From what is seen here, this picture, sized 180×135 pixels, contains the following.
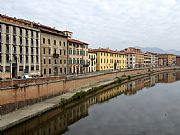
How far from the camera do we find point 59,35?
59500mm

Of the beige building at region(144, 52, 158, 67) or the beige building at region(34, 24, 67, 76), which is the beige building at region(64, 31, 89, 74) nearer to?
the beige building at region(34, 24, 67, 76)

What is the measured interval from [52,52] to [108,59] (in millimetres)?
42560

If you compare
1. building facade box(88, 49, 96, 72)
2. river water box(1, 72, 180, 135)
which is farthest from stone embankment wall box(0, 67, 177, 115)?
building facade box(88, 49, 96, 72)

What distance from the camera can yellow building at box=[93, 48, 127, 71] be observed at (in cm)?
8994

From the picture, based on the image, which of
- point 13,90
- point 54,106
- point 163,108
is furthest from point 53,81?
point 163,108

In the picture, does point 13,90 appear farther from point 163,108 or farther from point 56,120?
point 163,108

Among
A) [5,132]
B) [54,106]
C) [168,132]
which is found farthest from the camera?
[54,106]

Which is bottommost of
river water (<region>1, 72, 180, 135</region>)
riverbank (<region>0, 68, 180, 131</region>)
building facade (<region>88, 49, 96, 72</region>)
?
river water (<region>1, 72, 180, 135</region>)

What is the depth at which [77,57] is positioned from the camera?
7119cm

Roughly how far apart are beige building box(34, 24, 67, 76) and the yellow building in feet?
91.2

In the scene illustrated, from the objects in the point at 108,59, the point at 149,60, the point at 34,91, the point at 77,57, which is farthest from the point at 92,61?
the point at 149,60

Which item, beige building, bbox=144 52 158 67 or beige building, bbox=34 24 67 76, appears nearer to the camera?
beige building, bbox=34 24 67 76

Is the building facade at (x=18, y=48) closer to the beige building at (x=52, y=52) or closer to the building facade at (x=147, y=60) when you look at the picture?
the beige building at (x=52, y=52)

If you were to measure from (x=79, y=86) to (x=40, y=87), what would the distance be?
55.0 feet
